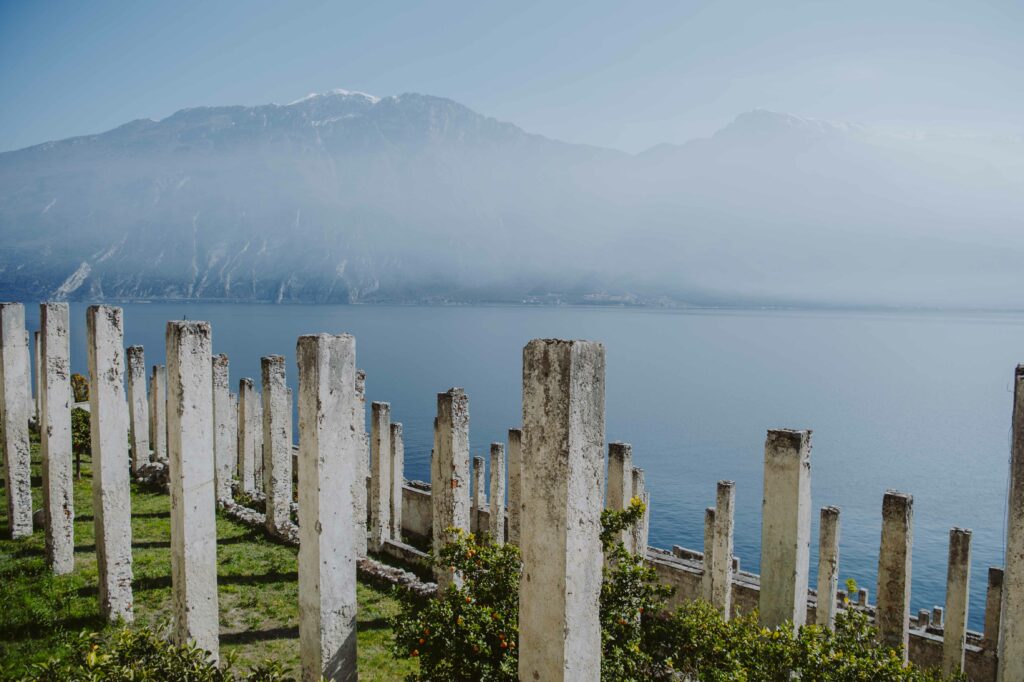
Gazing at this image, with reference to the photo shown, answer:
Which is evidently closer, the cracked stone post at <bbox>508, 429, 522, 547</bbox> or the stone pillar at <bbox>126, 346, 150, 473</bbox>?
the cracked stone post at <bbox>508, 429, 522, 547</bbox>

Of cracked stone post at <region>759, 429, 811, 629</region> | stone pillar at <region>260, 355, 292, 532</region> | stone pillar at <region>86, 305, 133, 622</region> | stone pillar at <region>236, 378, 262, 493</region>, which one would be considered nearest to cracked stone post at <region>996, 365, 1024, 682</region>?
cracked stone post at <region>759, 429, 811, 629</region>

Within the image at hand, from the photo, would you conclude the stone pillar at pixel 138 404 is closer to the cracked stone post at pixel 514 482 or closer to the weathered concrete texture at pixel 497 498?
the weathered concrete texture at pixel 497 498

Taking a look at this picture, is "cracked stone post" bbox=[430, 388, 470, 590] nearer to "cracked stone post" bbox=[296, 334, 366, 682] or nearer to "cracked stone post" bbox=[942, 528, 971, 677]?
"cracked stone post" bbox=[296, 334, 366, 682]

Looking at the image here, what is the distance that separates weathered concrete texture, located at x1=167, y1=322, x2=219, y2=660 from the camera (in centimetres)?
835

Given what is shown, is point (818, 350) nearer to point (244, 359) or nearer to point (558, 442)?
point (244, 359)

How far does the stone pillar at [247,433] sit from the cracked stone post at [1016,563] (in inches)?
901

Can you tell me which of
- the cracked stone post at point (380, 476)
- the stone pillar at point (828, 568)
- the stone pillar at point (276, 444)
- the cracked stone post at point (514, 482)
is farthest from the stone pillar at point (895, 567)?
the stone pillar at point (276, 444)

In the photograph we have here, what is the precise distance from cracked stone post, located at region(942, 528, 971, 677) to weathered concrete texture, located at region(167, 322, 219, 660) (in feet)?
50.7

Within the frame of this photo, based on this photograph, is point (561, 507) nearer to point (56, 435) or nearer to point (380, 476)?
point (56, 435)

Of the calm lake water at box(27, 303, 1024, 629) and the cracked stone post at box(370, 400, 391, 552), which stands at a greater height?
the cracked stone post at box(370, 400, 391, 552)

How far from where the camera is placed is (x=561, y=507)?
5738 millimetres

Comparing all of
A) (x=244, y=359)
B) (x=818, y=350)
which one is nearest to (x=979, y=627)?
(x=244, y=359)

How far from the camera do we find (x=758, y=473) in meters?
62.7

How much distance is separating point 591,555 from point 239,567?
12.5 metres
